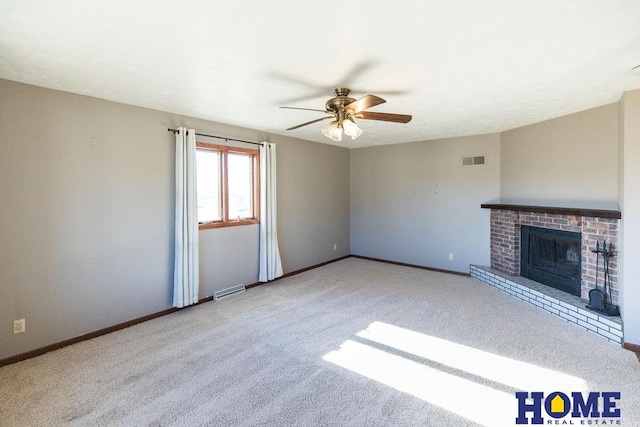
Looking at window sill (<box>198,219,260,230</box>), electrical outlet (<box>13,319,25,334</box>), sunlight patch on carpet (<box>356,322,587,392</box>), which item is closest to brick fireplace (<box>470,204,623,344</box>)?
Answer: sunlight patch on carpet (<box>356,322,587,392</box>)

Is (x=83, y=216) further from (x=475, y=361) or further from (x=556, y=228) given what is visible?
(x=556, y=228)

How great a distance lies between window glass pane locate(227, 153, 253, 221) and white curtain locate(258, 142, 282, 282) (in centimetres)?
22

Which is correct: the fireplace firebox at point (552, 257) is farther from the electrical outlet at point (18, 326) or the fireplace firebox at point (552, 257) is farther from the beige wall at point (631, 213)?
the electrical outlet at point (18, 326)

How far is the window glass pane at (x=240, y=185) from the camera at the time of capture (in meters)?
4.57

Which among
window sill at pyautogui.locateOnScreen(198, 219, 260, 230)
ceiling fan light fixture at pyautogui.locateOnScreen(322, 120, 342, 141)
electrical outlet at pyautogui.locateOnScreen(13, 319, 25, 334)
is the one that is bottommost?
electrical outlet at pyautogui.locateOnScreen(13, 319, 25, 334)

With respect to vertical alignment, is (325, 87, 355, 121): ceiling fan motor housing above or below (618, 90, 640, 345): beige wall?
above

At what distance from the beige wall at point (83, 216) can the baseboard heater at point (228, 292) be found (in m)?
0.14

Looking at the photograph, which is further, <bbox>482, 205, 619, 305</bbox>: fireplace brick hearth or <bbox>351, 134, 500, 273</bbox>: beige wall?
<bbox>351, 134, 500, 273</bbox>: beige wall

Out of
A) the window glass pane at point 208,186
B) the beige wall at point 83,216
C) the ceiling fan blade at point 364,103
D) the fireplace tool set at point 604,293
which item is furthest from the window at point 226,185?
the fireplace tool set at point 604,293

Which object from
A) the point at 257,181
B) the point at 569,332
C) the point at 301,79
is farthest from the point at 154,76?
the point at 569,332

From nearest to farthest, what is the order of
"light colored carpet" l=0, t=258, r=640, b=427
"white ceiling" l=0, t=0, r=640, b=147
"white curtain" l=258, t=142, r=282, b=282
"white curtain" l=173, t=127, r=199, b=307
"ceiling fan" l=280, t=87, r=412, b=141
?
"white ceiling" l=0, t=0, r=640, b=147 → "light colored carpet" l=0, t=258, r=640, b=427 → "ceiling fan" l=280, t=87, r=412, b=141 → "white curtain" l=173, t=127, r=199, b=307 → "white curtain" l=258, t=142, r=282, b=282

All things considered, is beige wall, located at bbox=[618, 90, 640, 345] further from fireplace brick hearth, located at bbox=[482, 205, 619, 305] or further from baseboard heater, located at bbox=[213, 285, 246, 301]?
baseboard heater, located at bbox=[213, 285, 246, 301]

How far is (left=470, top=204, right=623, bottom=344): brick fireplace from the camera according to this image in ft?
10.5

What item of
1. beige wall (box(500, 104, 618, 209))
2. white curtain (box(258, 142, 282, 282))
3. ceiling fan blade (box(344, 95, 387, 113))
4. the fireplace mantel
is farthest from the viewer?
white curtain (box(258, 142, 282, 282))
